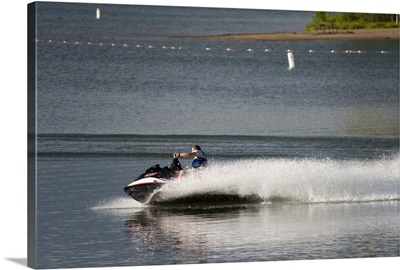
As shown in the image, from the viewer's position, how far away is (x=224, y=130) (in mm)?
23734

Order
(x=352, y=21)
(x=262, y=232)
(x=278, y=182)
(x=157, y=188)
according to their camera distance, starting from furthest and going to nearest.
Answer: (x=278, y=182) < (x=352, y=21) < (x=157, y=188) < (x=262, y=232)

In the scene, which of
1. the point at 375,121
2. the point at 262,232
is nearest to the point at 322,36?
the point at 375,121

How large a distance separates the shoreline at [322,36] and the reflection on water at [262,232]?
3.21 meters

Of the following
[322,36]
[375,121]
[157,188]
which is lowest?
[157,188]

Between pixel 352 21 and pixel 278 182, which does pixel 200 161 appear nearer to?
pixel 278 182

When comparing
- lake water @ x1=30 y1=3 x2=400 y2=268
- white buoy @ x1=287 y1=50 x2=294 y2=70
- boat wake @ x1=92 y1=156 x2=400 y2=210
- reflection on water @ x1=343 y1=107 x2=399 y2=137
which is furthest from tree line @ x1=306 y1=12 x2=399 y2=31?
boat wake @ x1=92 y1=156 x2=400 y2=210

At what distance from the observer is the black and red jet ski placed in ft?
75.0

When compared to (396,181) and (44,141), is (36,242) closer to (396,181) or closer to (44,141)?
(44,141)

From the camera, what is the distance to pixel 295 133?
2342 centimetres

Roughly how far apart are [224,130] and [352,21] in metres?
3.18

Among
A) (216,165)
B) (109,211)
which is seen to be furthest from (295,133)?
(109,211)

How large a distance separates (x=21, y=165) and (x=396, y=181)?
834cm

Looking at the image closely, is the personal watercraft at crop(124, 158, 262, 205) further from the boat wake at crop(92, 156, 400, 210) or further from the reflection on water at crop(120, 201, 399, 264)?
the reflection on water at crop(120, 201, 399, 264)

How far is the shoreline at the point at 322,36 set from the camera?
76.9 feet
